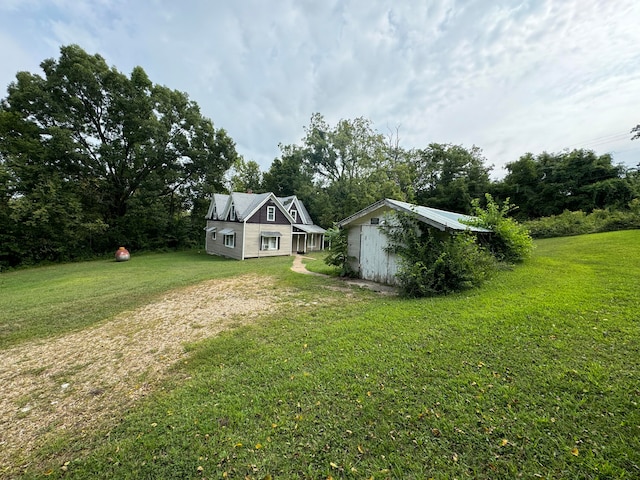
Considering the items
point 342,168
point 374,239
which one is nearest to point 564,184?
point 342,168

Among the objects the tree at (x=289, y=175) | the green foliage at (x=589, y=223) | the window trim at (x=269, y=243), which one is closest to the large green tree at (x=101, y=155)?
the tree at (x=289, y=175)

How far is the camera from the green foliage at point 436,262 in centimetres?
796

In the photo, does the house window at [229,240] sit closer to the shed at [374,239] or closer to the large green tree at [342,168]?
the large green tree at [342,168]

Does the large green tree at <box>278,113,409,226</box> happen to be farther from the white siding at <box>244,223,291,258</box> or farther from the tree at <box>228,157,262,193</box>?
the tree at <box>228,157,262,193</box>

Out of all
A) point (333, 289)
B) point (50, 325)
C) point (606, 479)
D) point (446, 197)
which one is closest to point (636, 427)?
point (606, 479)

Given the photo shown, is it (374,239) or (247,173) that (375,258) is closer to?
(374,239)

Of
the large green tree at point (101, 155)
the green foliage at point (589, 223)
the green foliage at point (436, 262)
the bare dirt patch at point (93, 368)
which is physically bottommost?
the bare dirt patch at point (93, 368)

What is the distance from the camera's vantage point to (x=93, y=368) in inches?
175

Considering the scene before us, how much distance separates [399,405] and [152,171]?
28.1 m

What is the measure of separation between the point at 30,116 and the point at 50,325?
2354cm

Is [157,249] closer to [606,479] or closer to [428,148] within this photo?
[606,479]

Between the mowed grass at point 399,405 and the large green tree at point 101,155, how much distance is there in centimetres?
2295

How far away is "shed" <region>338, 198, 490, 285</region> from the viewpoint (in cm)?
984

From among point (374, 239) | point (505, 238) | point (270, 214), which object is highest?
point (270, 214)
